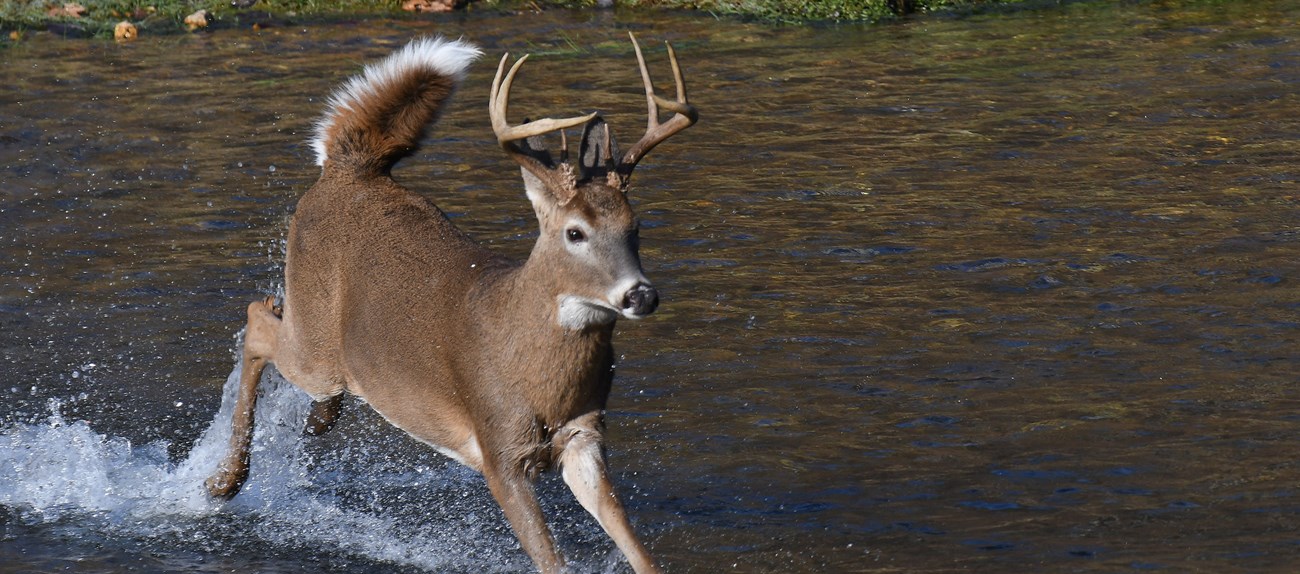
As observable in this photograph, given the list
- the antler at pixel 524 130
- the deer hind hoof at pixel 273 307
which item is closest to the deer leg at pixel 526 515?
the antler at pixel 524 130

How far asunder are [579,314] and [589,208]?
1.01 ft

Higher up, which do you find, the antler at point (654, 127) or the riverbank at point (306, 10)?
the antler at point (654, 127)

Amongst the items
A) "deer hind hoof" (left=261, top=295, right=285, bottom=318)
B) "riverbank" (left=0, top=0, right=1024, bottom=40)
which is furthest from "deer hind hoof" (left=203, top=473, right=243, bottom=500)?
"riverbank" (left=0, top=0, right=1024, bottom=40)

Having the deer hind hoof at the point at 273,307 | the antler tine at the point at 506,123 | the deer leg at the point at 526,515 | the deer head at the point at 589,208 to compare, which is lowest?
the deer leg at the point at 526,515

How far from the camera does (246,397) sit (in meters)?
6.61

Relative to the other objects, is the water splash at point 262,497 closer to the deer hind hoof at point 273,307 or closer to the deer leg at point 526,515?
the deer hind hoof at point 273,307

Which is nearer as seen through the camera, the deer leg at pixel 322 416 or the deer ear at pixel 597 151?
the deer ear at pixel 597 151

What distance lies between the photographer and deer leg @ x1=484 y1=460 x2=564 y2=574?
204 inches

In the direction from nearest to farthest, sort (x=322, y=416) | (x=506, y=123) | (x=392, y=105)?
(x=506, y=123) < (x=392, y=105) < (x=322, y=416)

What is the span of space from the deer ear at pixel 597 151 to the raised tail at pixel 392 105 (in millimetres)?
1434

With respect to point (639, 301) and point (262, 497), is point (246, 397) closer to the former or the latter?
point (262, 497)

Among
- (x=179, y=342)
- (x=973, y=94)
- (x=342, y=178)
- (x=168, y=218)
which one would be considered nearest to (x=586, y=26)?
(x=973, y=94)

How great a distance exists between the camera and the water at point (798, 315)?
19.1 ft

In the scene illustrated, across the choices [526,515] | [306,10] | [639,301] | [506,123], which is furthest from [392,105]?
[306,10]
